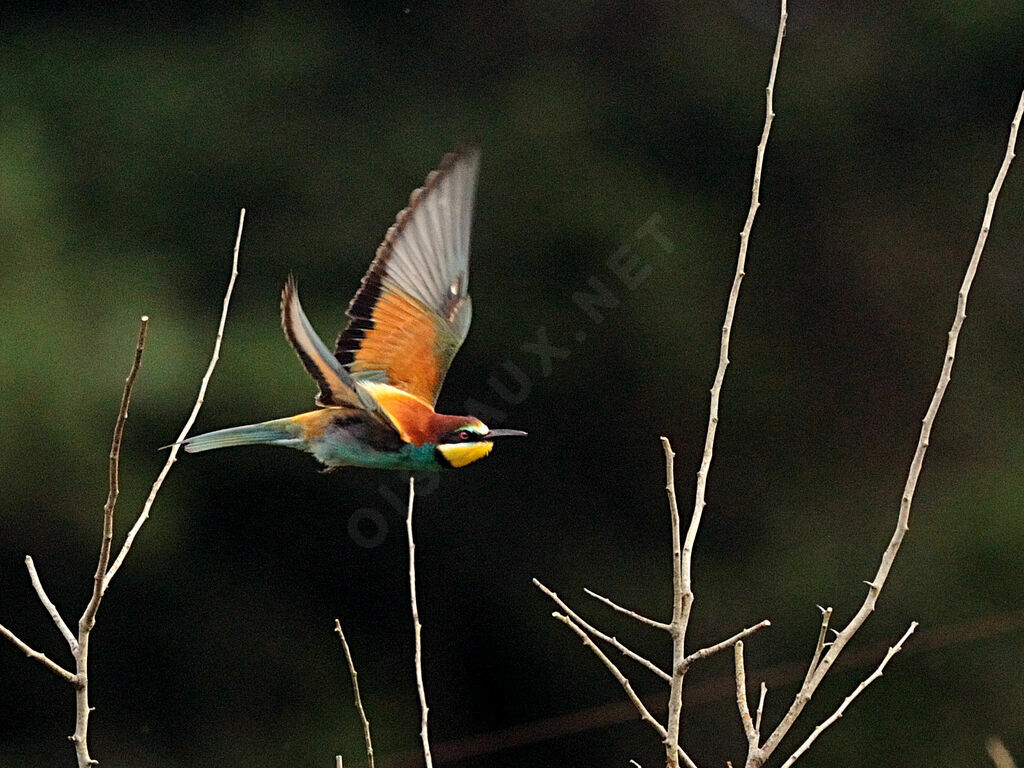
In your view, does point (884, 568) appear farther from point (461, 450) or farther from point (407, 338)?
point (407, 338)

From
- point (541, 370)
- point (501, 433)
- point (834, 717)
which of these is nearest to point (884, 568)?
point (834, 717)

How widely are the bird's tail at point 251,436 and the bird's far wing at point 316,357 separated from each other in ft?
0.24

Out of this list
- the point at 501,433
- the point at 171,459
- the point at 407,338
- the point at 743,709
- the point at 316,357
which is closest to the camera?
the point at 743,709

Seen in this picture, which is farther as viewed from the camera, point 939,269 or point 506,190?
point 939,269

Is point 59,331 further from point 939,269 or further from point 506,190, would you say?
point 939,269

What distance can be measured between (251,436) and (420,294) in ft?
1.43

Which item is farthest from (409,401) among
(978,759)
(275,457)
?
(978,759)

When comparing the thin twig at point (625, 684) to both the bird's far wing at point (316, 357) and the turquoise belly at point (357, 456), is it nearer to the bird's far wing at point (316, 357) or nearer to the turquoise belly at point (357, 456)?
the bird's far wing at point (316, 357)

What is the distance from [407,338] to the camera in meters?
2.15

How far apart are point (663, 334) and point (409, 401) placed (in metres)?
3.15

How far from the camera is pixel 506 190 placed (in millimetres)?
4980

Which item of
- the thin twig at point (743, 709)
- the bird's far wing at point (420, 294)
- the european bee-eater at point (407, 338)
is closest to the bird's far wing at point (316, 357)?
the european bee-eater at point (407, 338)

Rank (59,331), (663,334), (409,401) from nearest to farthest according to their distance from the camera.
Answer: (409,401) → (59,331) → (663,334)

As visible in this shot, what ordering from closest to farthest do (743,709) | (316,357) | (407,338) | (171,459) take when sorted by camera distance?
(743,709), (171,459), (316,357), (407,338)
